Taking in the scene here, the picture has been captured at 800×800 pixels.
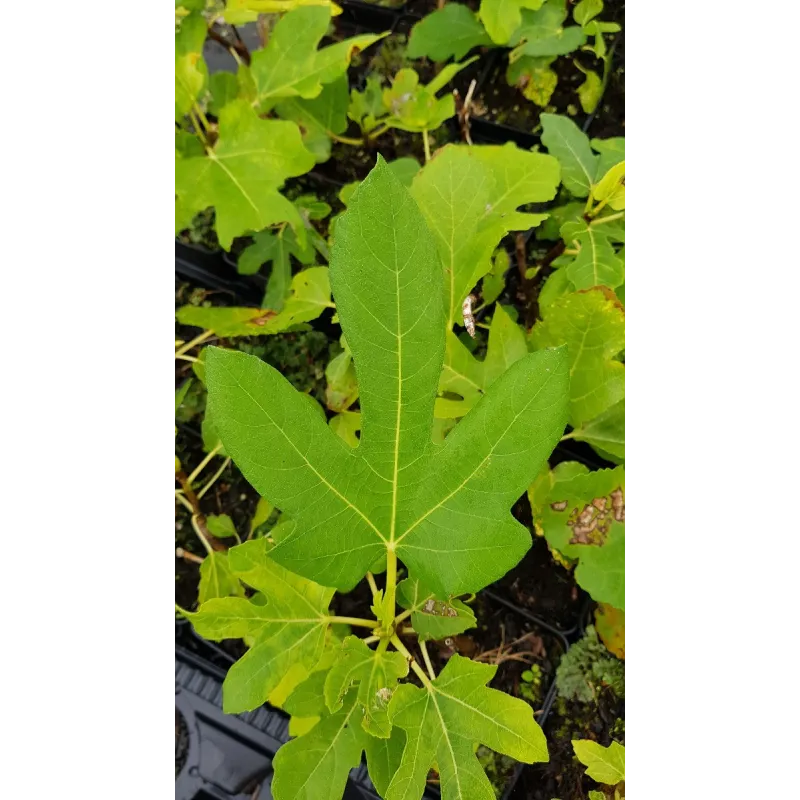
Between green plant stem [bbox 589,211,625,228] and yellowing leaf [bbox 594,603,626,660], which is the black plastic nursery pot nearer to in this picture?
yellowing leaf [bbox 594,603,626,660]

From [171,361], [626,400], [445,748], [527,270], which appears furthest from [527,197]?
[445,748]

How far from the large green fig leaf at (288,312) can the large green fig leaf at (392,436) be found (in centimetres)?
35

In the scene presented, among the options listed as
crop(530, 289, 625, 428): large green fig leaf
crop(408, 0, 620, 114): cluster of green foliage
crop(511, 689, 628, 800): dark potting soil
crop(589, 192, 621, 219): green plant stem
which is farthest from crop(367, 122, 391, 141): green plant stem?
crop(511, 689, 628, 800): dark potting soil

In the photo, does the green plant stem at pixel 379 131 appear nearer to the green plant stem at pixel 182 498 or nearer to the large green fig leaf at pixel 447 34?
the large green fig leaf at pixel 447 34

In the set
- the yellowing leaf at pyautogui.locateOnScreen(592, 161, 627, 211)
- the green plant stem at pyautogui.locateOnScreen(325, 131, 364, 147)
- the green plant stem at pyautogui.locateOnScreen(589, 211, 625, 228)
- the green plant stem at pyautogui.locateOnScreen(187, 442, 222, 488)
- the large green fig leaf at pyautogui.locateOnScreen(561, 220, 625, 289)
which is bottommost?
the green plant stem at pyautogui.locateOnScreen(187, 442, 222, 488)

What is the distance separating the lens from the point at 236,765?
3.39 ft

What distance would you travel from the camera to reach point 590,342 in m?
0.82

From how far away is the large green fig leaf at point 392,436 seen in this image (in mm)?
565

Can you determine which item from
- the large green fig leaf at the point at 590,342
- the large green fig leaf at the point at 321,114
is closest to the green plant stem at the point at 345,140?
the large green fig leaf at the point at 321,114

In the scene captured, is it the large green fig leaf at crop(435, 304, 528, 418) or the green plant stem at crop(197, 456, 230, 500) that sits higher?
A: the large green fig leaf at crop(435, 304, 528, 418)

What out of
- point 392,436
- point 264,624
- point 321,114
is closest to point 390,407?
point 392,436

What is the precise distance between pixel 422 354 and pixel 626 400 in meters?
0.42

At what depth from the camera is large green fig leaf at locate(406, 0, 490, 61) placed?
1.05 metres

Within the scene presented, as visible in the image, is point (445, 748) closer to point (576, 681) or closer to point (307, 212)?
point (576, 681)
